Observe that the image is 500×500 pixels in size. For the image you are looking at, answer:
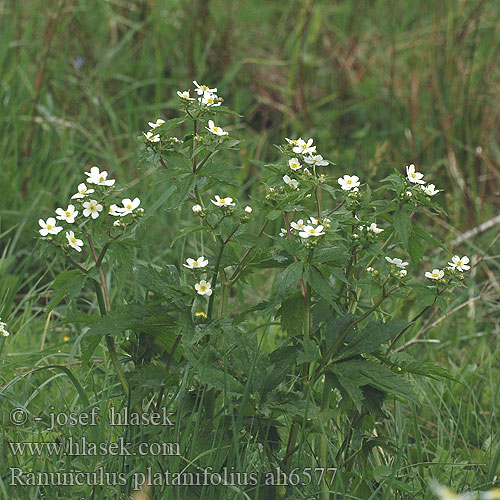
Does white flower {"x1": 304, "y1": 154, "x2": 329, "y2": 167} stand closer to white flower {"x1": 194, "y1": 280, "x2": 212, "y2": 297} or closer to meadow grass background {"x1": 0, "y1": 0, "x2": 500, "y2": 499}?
white flower {"x1": 194, "y1": 280, "x2": 212, "y2": 297}

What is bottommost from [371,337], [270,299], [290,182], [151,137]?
[371,337]

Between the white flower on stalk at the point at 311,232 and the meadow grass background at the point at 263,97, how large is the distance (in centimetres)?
127

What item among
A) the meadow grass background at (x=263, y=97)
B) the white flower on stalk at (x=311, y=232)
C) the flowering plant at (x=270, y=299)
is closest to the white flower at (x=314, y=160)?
the flowering plant at (x=270, y=299)

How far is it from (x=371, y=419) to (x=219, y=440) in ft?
1.26

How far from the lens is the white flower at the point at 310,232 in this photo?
1.47m

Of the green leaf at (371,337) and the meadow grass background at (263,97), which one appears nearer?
the green leaf at (371,337)

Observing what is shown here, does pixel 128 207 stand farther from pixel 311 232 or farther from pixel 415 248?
pixel 415 248

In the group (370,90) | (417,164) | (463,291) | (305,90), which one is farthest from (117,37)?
(463,291)

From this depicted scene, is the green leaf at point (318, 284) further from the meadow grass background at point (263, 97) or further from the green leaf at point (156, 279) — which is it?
the meadow grass background at point (263, 97)

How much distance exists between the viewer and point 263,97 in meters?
Answer: 4.28

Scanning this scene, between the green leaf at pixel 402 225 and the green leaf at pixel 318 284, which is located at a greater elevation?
the green leaf at pixel 402 225

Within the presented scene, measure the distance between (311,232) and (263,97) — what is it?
2.92 m

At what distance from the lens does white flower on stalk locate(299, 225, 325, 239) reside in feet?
4.81

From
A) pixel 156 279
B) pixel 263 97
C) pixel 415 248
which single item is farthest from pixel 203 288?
pixel 263 97
